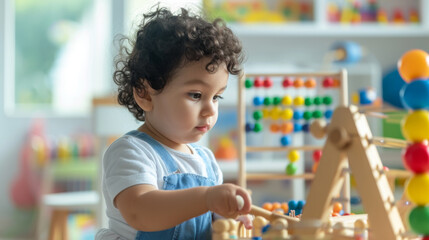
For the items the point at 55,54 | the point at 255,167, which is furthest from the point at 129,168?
the point at 55,54

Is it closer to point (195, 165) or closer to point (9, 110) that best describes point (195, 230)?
point (195, 165)

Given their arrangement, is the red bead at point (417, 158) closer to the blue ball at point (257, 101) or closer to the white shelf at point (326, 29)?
the blue ball at point (257, 101)

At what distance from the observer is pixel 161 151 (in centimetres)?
116

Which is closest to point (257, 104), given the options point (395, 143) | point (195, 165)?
point (195, 165)

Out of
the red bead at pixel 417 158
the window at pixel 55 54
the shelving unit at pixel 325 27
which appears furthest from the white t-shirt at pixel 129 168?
the window at pixel 55 54

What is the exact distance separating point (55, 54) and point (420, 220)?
12.6 feet

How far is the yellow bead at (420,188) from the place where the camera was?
0.83 metres

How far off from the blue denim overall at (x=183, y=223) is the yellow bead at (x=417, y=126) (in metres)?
0.44

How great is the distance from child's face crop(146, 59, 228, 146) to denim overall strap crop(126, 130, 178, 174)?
33mm

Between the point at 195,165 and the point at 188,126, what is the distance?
105 millimetres

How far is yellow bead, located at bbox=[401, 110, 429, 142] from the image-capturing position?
83 cm

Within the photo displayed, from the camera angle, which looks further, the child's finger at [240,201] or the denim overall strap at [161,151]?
the denim overall strap at [161,151]

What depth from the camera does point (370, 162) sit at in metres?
0.86

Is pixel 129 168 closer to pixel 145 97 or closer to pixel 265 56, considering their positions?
pixel 145 97
